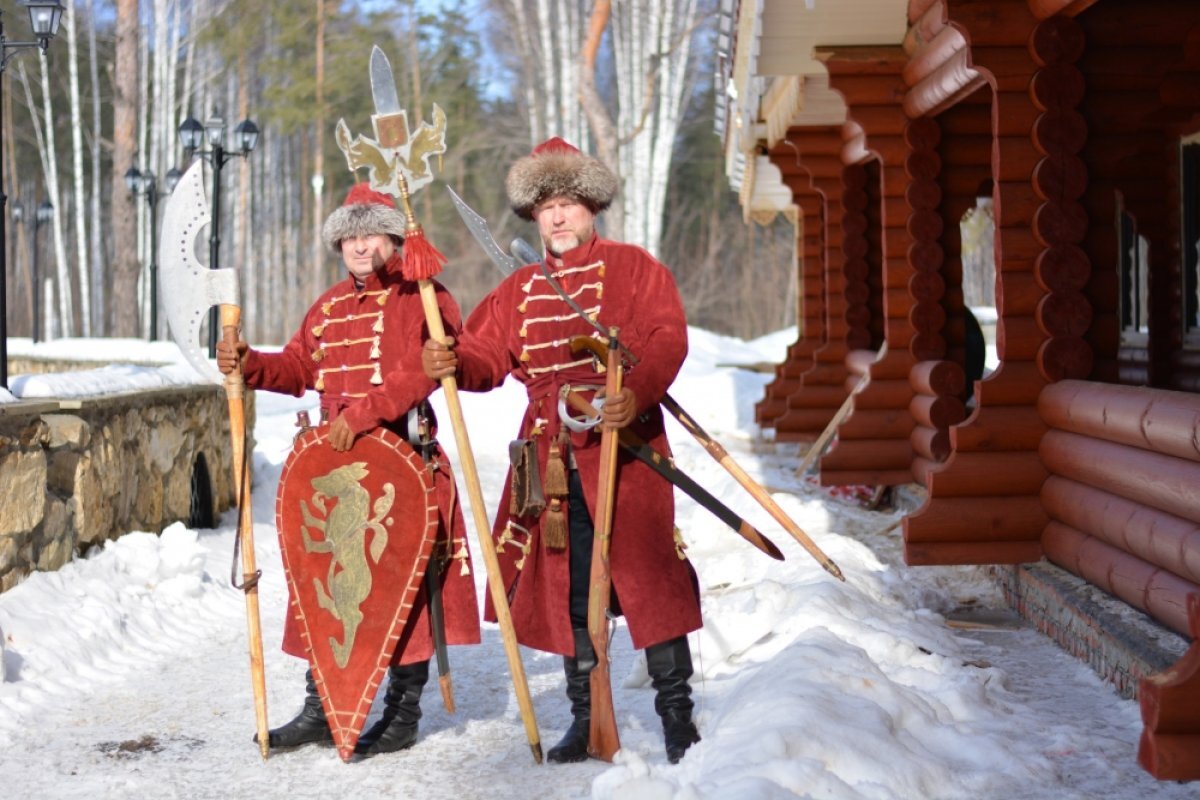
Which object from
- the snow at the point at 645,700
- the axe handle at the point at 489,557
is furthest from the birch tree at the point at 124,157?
the axe handle at the point at 489,557

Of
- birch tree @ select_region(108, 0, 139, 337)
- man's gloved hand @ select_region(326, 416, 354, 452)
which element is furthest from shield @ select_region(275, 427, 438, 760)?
birch tree @ select_region(108, 0, 139, 337)

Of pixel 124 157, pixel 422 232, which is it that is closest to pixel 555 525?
pixel 422 232

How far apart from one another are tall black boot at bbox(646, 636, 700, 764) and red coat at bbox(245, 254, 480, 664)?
0.68 meters

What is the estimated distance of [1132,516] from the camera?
5.36 m

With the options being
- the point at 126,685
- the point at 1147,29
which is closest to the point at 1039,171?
the point at 1147,29

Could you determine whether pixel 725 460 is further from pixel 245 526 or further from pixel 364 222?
pixel 245 526

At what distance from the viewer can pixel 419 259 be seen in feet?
14.6

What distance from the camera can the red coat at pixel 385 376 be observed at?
4.66 m

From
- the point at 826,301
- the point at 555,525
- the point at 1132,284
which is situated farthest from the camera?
the point at 826,301

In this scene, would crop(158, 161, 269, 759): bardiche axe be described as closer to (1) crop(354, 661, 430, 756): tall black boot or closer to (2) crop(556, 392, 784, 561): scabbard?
(1) crop(354, 661, 430, 756): tall black boot

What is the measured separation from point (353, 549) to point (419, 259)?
929 mm

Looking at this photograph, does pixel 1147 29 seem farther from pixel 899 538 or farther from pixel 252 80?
pixel 252 80

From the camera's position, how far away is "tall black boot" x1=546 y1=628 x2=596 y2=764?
444 cm

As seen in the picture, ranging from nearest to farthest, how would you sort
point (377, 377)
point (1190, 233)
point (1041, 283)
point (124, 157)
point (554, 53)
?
point (377, 377), point (1041, 283), point (1190, 233), point (124, 157), point (554, 53)
